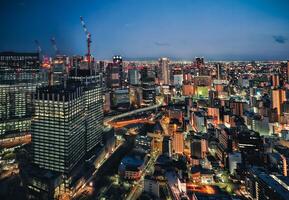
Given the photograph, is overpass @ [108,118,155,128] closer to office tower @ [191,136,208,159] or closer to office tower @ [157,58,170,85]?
office tower @ [191,136,208,159]

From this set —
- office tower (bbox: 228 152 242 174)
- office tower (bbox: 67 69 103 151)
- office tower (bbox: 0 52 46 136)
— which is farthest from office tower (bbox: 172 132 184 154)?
office tower (bbox: 0 52 46 136)

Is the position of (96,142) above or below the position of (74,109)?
below

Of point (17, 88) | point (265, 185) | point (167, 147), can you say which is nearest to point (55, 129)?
point (167, 147)

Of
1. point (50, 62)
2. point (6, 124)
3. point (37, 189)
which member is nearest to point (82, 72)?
point (6, 124)

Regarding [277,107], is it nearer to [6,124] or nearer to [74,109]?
[74,109]

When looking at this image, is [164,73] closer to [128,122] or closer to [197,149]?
[128,122]

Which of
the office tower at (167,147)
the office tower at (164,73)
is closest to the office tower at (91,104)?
the office tower at (167,147)

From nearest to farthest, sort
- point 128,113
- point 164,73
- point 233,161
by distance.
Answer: point 233,161 → point 128,113 → point 164,73
